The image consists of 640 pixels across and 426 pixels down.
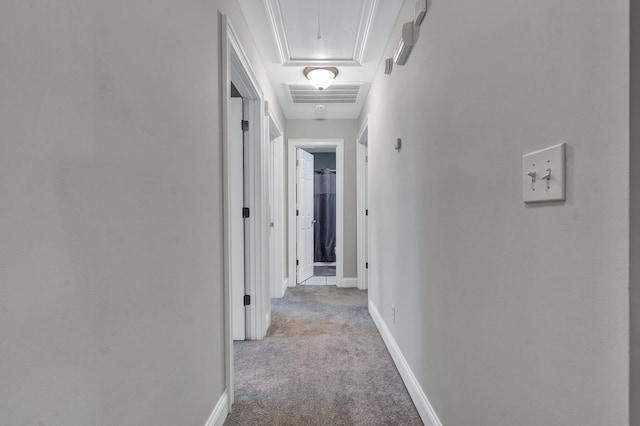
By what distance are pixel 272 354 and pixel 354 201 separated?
2.51m

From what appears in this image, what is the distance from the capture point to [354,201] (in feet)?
14.9

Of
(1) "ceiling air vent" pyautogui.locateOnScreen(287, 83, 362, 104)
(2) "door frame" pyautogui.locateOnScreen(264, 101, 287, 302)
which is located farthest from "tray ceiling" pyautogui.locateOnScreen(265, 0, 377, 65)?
(2) "door frame" pyautogui.locateOnScreen(264, 101, 287, 302)

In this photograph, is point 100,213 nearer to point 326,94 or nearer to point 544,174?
point 544,174

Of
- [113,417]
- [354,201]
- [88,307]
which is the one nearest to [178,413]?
[113,417]

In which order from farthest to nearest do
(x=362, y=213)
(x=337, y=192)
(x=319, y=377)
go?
1. (x=337, y=192)
2. (x=362, y=213)
3. (x=319, y=377)

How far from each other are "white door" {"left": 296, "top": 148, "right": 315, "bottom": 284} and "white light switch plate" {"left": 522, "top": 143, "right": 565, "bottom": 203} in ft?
12.8

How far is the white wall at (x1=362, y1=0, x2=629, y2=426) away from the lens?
2.01 feet

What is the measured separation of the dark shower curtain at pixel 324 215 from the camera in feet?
22.4

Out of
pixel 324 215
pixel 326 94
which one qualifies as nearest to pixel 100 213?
pixel 326 94

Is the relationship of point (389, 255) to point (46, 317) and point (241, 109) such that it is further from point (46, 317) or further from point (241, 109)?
point (46, 317)

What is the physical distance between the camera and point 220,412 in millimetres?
1636

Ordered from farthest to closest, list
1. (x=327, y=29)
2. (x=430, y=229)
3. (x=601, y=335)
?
(x=327, y=29) → (x=430, y=229) → (x=601, y=335)

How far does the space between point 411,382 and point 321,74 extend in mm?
2392

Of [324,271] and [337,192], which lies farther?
[324,271]
